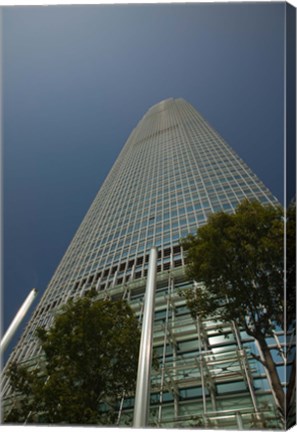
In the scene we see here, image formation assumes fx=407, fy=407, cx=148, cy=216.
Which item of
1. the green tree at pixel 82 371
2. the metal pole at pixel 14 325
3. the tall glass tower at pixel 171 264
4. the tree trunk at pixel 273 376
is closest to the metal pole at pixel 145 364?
the tall glass tower at pixel 171 264

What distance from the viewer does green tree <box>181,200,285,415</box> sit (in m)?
6.39

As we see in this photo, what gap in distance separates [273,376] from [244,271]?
1918 millimetres

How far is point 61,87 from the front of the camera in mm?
8469

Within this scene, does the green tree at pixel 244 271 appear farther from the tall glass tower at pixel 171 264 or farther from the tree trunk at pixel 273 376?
the tall glass tower at pixel 171 264

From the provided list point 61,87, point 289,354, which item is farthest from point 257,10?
point 289,354

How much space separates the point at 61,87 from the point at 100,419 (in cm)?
632

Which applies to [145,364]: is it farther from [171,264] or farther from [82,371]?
[171,264]

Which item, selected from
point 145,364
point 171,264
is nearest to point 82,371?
point 145,364

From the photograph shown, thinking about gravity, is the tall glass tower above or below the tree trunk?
above

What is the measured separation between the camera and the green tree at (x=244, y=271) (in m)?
6.39

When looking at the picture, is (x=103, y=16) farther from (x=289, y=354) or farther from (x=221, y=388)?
(x=221, y=388)

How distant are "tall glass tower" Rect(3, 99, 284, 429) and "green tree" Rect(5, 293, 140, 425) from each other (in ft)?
1.42

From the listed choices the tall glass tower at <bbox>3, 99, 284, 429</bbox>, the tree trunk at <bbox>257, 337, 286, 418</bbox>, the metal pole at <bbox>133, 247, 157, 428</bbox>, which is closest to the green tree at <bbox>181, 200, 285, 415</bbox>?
the tree trunk at <bbox>257, 337, 286, 418</bbox>

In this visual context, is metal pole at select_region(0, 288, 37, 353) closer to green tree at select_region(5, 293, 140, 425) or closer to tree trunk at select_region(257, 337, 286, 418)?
green tree at select_region(5, 293, 140, 425)
